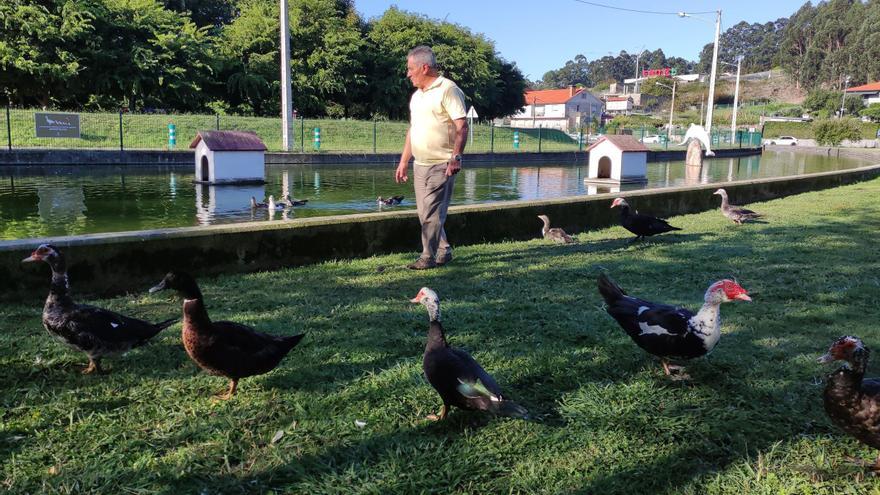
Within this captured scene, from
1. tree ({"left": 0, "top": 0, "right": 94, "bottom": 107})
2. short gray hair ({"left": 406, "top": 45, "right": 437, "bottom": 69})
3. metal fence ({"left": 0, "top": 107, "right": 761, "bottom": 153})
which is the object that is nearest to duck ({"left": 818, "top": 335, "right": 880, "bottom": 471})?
short gray hair ({"left": 406, "top": 45, "right": 437, "bottom": 69})

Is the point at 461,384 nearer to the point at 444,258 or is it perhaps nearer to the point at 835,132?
the point at 444,258

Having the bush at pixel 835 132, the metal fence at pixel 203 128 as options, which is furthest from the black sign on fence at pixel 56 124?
the bush at pixel 835 132

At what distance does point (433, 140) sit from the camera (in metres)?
5.97

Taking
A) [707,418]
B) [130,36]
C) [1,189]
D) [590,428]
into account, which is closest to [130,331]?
[590,428]

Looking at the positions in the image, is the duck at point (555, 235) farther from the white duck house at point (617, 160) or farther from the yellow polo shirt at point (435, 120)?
the white duck house at point (617, 160)

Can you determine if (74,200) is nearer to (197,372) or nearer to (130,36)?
(197,372)

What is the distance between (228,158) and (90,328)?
47.5 ft

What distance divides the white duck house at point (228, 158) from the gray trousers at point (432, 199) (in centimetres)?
1219

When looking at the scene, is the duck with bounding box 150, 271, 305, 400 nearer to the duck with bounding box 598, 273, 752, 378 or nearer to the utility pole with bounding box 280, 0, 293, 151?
the duck with bounding box 598, 273, 752, 378

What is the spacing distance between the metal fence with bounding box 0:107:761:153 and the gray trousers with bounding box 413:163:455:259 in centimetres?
2120

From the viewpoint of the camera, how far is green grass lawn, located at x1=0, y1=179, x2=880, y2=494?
8.52ft

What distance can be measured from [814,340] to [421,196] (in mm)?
3522

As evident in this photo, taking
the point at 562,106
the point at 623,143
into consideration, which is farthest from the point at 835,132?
the point at 562,106

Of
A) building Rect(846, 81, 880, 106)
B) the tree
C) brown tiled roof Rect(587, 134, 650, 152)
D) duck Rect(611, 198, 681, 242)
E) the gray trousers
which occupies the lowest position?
duck Rect(611, 198, 681, 242)
